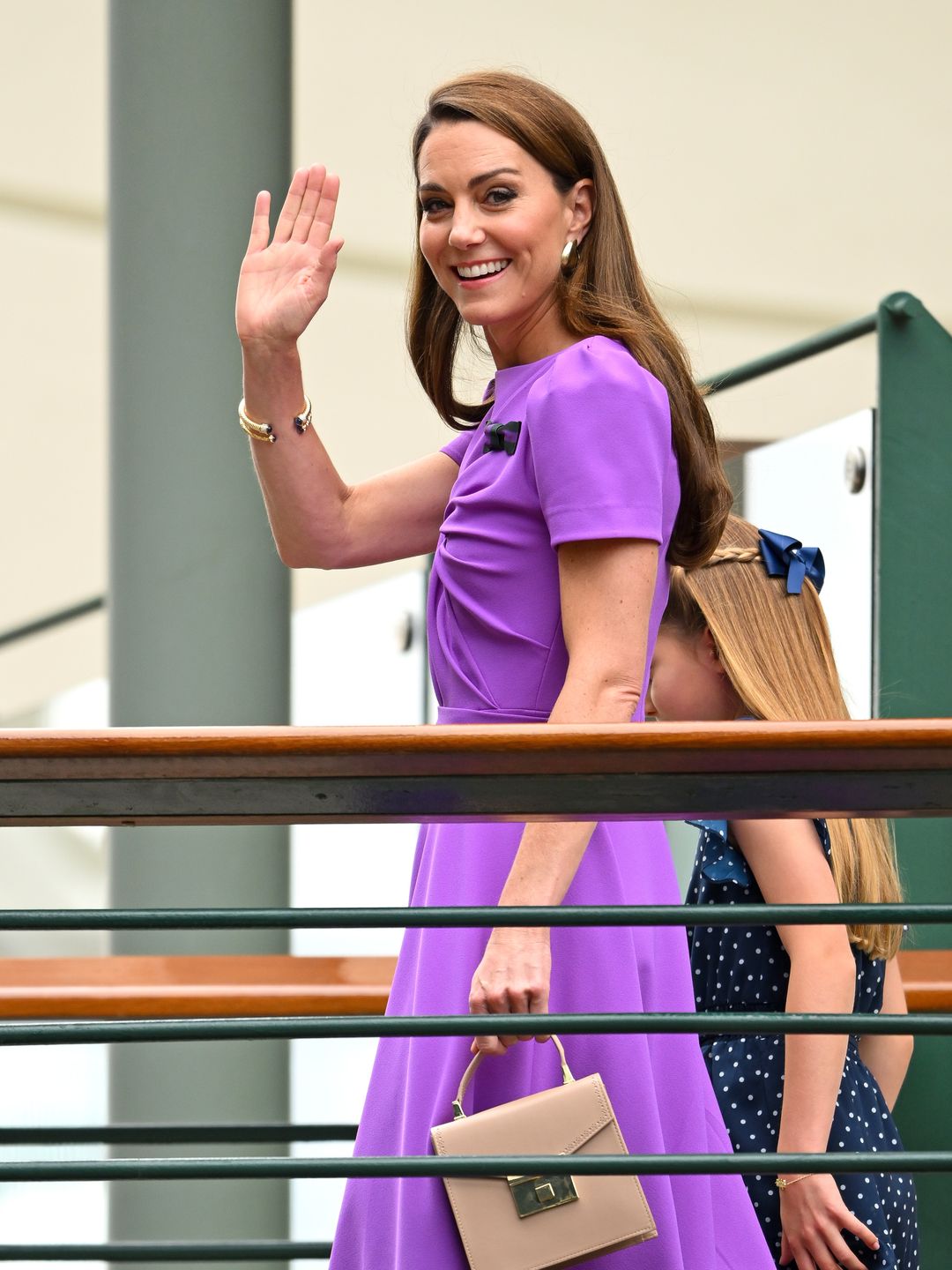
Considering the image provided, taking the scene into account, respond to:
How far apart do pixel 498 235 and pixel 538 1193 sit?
0.96 metres

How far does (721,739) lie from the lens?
152 cm

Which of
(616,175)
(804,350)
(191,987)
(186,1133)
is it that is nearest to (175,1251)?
(186,1133)

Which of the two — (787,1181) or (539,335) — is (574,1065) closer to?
(787,1181)

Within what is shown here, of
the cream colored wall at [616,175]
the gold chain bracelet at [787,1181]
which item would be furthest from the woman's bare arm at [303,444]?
the cream colored wall at [616,175]

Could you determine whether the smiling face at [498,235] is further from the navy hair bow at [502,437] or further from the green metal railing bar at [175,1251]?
the green metal railing bar at [175,1251]

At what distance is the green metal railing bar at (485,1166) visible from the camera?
62.7 inches

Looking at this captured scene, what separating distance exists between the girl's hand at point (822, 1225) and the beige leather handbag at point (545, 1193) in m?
0.61

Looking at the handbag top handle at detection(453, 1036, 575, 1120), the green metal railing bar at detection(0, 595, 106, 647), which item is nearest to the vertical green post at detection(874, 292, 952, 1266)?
the handbag top handle at detection(453, 1036, 575, 1120)

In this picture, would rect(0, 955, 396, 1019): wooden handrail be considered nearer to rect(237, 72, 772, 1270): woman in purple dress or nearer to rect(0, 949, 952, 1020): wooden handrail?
rect(0, 949, 952, 1020): wooden handrail

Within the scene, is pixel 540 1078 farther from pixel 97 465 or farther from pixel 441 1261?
pixel 97 465

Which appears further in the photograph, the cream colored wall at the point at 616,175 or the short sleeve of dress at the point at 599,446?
the cream colored wall at the point at 616,175

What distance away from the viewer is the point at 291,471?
2.18 m

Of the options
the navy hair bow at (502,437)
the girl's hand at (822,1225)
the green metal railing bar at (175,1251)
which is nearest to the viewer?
the navy hair bow at (502,437)

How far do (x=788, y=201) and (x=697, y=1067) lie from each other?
9.66 m
